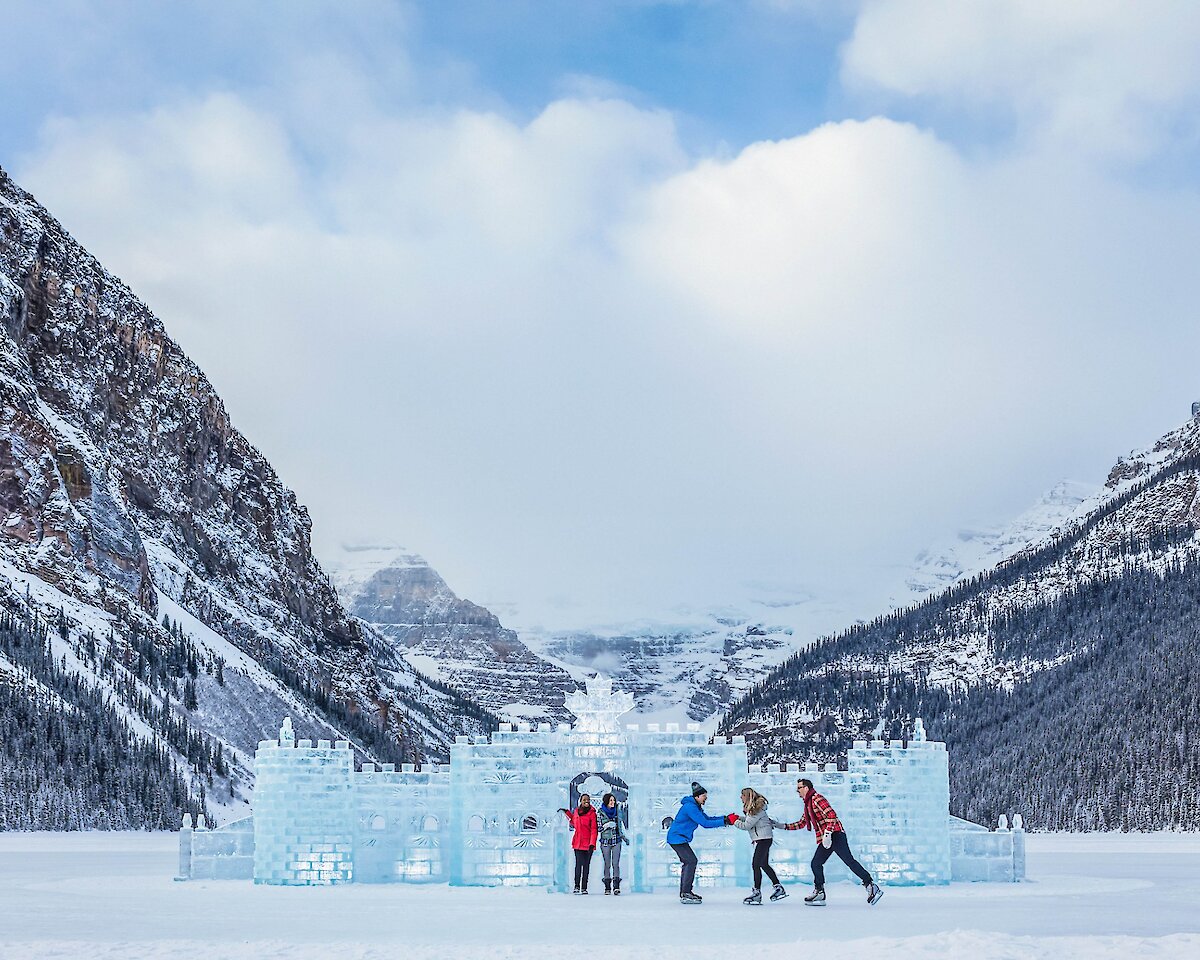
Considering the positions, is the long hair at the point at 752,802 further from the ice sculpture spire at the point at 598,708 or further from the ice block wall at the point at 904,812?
the ice block wall at the point at 904,812

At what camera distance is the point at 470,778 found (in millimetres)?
42250

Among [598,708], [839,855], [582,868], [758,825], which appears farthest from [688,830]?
[598,708]

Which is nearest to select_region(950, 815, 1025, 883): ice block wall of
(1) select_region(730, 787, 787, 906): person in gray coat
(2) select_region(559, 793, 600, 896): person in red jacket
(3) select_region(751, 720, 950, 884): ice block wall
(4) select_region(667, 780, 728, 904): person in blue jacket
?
(3) select_region(751, 720, 950, 884): ice block wall

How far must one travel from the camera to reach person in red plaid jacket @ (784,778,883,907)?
112 ft

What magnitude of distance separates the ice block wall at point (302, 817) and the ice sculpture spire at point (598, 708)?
6.58 metres

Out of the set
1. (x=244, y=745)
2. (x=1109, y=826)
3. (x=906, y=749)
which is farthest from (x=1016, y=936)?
(x=244, y=745)

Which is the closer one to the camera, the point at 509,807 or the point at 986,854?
the point at 509,807

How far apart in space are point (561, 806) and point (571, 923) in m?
11.7

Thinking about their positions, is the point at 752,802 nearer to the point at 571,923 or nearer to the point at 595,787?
the point at 571,923

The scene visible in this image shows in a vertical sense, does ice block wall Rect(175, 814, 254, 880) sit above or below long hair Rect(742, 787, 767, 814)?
below

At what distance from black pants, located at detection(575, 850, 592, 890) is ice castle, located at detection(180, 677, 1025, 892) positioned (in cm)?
182

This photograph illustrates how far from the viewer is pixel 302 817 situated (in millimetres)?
42281

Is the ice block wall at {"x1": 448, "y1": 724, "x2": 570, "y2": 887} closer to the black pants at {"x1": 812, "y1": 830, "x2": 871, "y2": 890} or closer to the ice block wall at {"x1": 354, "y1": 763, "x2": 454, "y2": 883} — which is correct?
the ice block wall at {"x1": 354, "y1": 763, "x2": 454, "y2": 883}

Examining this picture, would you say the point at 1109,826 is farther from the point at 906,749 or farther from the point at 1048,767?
the point at 906,749
